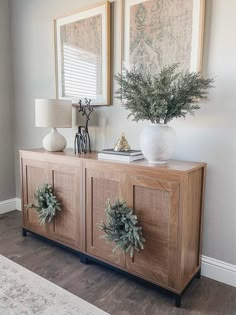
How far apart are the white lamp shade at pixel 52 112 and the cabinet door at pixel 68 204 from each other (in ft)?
1.27

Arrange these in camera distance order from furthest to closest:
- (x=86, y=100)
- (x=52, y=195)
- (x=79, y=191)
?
(x=86, y=100) → (x=52, y=195) → (x=79, y=191)

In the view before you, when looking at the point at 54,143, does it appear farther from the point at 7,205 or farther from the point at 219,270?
the point at 219,270

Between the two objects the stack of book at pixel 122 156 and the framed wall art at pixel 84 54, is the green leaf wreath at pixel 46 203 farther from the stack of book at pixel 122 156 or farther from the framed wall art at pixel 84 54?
the framed wall art at pixel 84 54

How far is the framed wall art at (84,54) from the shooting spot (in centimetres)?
231

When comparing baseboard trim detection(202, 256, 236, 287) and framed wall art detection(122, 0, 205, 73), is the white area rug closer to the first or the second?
baseboard trim detection(202, 256, 236, 287)

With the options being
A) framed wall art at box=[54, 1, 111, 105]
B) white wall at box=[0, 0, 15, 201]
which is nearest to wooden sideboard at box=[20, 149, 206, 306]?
framed wall art at box=[54, 1, 111, 105]

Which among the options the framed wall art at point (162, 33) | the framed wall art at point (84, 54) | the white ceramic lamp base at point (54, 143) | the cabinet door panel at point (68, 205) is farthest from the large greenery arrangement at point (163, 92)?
the white ceramic lamp base at point (54, 143)

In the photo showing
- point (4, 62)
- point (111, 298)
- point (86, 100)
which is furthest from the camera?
point (4, 62)

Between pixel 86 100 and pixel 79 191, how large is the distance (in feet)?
2.86

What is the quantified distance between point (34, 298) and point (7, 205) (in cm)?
184

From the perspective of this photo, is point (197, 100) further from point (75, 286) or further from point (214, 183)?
point (75, 286)

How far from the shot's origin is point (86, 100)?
245 cm

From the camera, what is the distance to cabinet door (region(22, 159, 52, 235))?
235 cm

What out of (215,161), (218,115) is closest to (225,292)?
(215,161)
